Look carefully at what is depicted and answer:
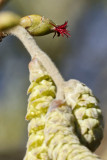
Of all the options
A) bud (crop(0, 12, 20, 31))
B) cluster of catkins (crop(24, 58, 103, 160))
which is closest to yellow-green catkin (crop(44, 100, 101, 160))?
cluster of catkins (crop(24, 58, 103, 160))

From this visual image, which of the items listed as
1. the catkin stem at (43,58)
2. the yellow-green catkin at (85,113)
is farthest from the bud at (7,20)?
the yellow-green catkin at (85,113)

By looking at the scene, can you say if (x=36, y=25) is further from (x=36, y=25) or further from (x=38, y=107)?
(x=38, y=107)

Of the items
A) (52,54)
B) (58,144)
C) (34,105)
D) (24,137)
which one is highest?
(52,54)

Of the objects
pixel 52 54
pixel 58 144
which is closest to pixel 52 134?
pixel 58 144

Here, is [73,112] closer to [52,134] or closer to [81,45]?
[52,134]

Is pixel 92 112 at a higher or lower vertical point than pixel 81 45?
lower

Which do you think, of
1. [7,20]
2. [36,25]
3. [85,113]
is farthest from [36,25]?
[85,113]
